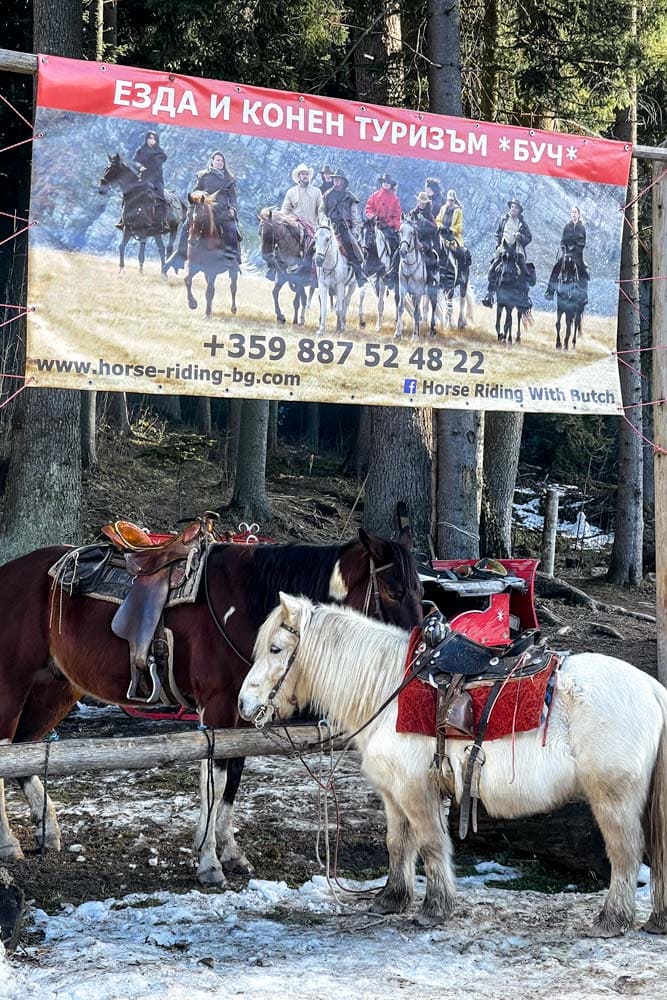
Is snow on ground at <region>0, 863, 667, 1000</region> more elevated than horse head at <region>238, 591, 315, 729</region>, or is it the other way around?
horse head at <region>238, 591, 315, 729</region>

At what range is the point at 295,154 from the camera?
5.54 metres

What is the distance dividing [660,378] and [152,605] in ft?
11.3

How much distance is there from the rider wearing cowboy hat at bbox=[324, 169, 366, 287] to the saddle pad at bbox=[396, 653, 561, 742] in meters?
2.44

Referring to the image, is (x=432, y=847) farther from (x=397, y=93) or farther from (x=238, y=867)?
(x=397, y=93)

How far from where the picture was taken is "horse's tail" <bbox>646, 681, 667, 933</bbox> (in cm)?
445

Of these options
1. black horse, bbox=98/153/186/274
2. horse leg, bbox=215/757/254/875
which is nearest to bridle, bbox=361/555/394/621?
horse leg, bbox=215/757/254/875

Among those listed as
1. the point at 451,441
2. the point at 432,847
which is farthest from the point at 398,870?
the point at 451,441

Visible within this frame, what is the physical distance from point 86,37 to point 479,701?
41.4ft

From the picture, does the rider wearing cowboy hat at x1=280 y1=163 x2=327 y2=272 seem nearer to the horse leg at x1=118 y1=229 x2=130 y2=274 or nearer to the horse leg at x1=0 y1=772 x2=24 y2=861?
the horse leg at x1=118 y1=229 x2=130 y2=274

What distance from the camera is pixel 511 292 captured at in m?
6.09

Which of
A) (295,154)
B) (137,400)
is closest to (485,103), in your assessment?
(295,154)

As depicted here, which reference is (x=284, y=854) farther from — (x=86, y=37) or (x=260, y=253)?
(x=86, y=37)

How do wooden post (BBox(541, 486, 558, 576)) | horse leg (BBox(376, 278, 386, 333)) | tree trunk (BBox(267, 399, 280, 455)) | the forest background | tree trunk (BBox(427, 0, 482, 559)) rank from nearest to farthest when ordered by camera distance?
horse leg (BBox(376, 278, 386, 333)) < tree trunk (BBox(427, 0, 482, 559)) < the forest background < wooden post (BBox(541, 486, 558, 576)) < tree trunk (BBox(267, 399, 280, 455))

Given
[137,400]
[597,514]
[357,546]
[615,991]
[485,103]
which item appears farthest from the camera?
[137,400]
